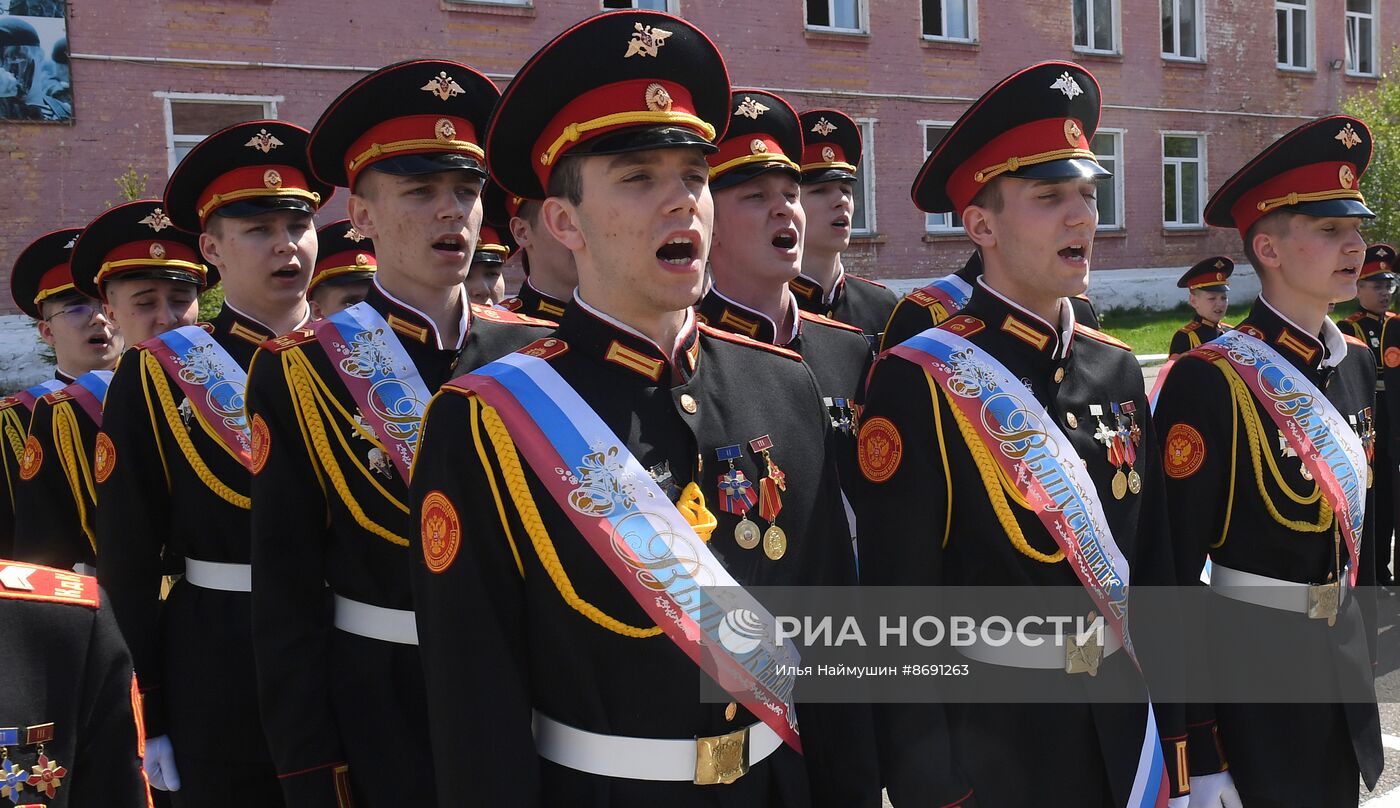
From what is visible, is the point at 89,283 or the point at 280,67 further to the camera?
the point at 280,67

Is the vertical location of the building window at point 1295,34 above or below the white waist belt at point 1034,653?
above

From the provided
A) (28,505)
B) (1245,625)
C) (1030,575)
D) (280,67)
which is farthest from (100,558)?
(280,67)

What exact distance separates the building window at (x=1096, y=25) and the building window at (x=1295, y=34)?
526 centimetres

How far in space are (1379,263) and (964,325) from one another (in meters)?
7.59

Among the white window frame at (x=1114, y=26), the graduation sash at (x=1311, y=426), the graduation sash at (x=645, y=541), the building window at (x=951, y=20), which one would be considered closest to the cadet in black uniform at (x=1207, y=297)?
the graduation sash at (x=1311, y=426)

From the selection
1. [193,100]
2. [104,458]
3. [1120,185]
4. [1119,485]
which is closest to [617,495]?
[1119,485]

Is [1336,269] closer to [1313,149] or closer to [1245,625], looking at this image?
[1313,149]

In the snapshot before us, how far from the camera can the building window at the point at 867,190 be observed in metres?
20.1

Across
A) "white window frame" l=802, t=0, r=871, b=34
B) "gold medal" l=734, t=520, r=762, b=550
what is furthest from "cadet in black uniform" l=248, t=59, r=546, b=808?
"white window frame" l=802, t=0, r=871, b=34

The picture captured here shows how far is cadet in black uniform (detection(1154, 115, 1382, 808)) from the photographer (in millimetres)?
3168

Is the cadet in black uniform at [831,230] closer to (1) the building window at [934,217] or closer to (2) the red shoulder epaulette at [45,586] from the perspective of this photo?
(2) the red shoulder epaulette at [45,586]

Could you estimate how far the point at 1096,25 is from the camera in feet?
75.5

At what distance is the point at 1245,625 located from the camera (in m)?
3.27

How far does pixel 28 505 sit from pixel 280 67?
12465 mm
